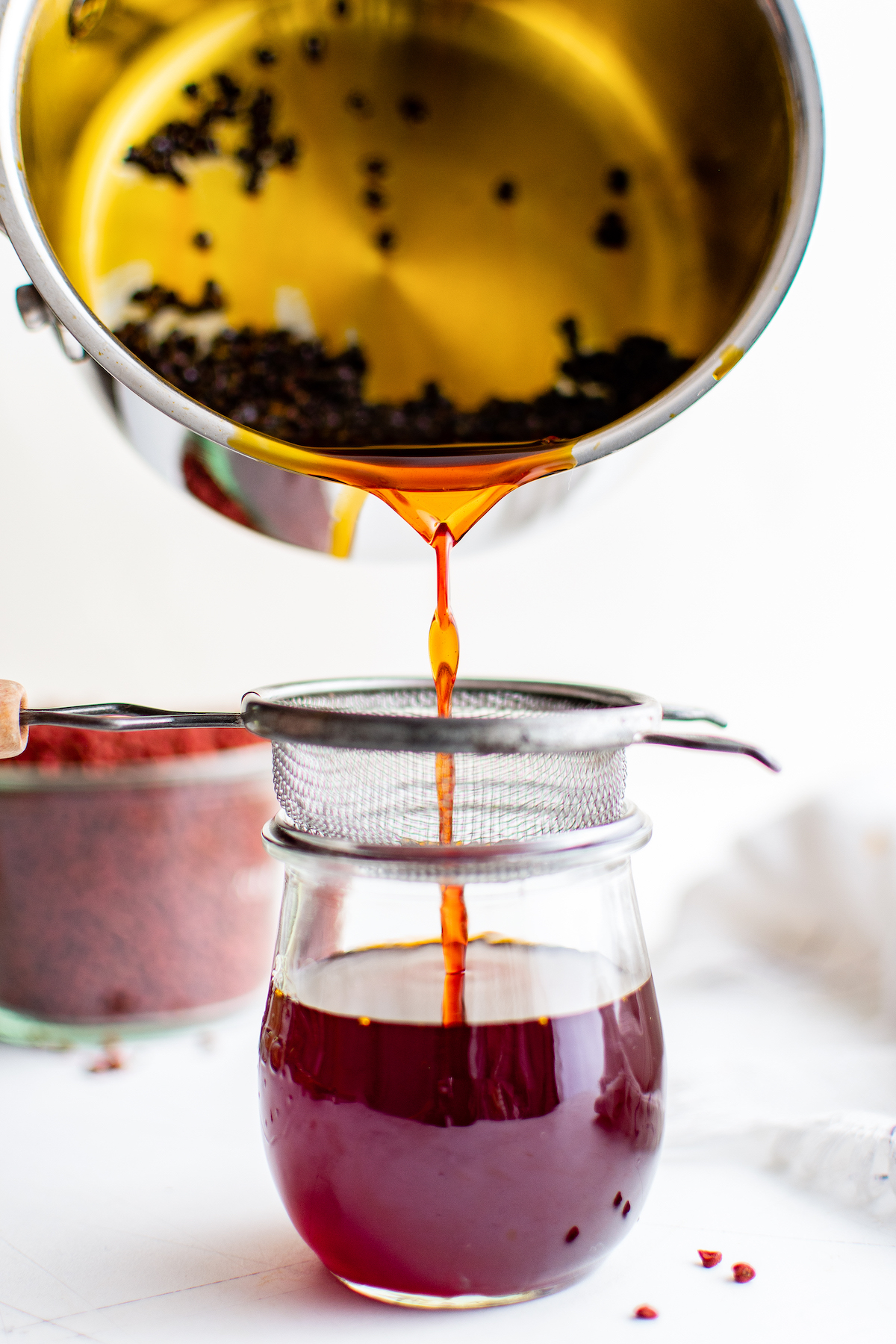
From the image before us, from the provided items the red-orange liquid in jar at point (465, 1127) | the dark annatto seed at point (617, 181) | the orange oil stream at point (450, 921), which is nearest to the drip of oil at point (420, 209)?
the dark annatto seed at point (617, 181)

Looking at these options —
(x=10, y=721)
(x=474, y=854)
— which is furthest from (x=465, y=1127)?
(x=10, y=721)

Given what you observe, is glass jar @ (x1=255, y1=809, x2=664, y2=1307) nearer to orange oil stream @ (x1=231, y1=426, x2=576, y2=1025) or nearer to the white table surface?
the white table surface

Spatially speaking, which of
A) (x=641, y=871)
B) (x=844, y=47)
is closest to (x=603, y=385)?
(x=641, y=871)

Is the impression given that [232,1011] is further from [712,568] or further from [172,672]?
[712,568]

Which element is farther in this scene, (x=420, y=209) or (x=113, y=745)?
(x=113, y=745)

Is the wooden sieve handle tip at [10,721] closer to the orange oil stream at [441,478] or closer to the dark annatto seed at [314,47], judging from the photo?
the orange oil stream at [441,478]

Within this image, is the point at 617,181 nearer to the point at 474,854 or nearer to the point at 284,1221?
the point at 474,854

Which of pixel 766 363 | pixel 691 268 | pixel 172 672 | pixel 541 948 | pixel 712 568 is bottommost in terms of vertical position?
pixel 541 948

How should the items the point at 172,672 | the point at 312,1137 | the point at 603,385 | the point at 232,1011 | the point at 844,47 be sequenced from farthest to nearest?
the point at 172,672, the point at 844,47, the point at 232,1011, the point at 603,385, the point at 312,1137
